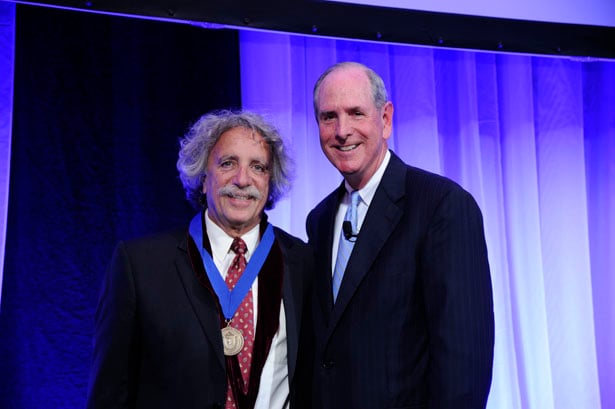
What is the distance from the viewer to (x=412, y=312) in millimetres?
1931

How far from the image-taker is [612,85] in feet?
13.4

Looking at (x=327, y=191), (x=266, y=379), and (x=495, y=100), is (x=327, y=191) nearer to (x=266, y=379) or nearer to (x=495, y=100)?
(x=495, y=100)

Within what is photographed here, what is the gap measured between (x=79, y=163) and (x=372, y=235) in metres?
1.67

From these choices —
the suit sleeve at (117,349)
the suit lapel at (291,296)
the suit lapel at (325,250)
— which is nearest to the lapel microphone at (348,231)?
the suit lapel at (325,250)

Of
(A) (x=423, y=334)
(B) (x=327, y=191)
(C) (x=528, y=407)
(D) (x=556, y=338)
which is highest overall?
(B) (x=327, y=191)

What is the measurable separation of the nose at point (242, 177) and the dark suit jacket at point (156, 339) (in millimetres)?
303

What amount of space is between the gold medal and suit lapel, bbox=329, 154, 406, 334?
27 centimetres

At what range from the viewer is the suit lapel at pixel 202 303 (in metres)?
1.98

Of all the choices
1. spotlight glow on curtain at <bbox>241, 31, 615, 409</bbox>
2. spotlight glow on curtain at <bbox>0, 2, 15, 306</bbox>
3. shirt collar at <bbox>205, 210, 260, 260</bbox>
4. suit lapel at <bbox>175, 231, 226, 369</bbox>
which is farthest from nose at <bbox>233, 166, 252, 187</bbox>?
spotlight glow on curtain at <bbox>241, 31, 615, 409</bbox>

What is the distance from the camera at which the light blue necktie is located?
6.80ft

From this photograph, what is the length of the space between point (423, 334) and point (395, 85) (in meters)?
2.12

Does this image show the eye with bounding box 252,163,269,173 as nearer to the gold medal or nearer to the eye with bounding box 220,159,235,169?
the eye with bounding box 220,159,235,169

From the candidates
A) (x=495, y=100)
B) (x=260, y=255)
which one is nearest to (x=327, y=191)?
(x=495, y=100)

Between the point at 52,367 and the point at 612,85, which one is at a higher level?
the point at 612,85
